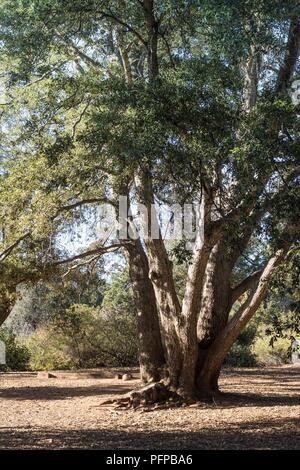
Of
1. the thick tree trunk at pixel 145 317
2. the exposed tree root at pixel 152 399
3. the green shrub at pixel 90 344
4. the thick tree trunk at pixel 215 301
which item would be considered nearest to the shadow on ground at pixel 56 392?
the thick tree trunk at pixel 145 317

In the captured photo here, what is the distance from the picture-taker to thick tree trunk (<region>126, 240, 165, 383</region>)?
13531 mm

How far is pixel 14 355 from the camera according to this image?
71.8 ft

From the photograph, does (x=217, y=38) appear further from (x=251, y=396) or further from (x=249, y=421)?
(x=251, y=396)

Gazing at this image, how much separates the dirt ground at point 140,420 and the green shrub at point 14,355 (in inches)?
236

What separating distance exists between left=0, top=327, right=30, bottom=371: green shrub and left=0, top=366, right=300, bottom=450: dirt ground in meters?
6.00

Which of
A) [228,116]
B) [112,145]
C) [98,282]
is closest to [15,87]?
[112,145]

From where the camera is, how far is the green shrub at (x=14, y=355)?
21.6 m

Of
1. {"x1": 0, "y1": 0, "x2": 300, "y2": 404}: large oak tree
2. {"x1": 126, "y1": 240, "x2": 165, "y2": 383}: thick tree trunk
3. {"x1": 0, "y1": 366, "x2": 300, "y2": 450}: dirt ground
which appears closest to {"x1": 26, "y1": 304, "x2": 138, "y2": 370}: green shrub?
{"x1": 0, "y1": 366, "x2": 300, "y2": 450}: dirt ground

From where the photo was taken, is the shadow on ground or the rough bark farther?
the shadow on ground

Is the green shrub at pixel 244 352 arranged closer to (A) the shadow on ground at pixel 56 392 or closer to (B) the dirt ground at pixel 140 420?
(B) the dirt ground at pixel 140 420

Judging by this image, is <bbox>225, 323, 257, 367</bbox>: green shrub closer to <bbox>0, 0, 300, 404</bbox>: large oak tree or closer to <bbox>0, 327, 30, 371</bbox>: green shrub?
<bbox>0, 327, 30, 371</bbox>: green shrub

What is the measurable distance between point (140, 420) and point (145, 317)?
386 centimetres

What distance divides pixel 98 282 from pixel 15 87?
7.17 m

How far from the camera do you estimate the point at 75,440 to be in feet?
27.0
